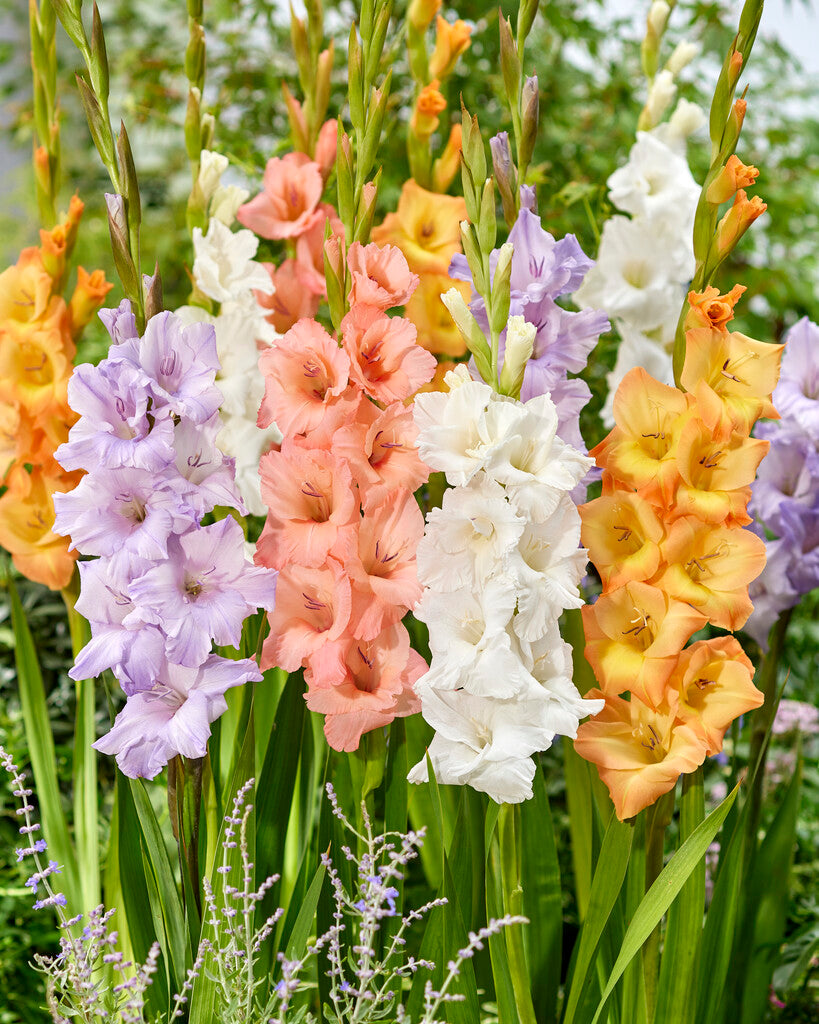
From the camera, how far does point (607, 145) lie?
3074mm

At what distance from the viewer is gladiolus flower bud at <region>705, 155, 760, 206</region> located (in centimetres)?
114

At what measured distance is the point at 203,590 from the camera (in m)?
1.13

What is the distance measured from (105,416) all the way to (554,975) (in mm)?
950

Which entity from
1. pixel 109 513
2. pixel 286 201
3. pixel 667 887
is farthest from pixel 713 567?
pixel 286 201

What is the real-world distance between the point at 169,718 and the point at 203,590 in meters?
0.16

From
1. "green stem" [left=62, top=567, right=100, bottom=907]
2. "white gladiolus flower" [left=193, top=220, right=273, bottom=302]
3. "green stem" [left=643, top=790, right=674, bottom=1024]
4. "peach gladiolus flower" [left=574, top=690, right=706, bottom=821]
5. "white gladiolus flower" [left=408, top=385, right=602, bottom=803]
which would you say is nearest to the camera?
"white gladiolus flower" [left=408, top=385, right=602, bottom=803]

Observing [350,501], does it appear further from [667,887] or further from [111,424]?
[667,887]

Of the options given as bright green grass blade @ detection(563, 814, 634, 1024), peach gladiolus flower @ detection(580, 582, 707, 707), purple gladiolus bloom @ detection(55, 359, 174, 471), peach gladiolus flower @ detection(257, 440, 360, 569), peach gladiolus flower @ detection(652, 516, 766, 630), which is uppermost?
purple gladiolus bloom @ detection(55, 359, 174, 471)

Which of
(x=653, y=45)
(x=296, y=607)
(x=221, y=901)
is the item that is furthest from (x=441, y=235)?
(x=221, y=901)

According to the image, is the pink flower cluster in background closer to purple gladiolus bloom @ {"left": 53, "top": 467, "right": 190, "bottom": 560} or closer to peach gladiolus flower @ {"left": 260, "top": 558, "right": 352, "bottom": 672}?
peach gladiolus flower @ {"left": 260, "top": 558, "right": 352, "bottom": 672}

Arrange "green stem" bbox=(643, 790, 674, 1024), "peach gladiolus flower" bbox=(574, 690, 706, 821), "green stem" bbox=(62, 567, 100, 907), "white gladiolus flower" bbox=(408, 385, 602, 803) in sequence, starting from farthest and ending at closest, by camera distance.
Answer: "green stem" bbox=(62, 567, 100, 907), "green stem" bbox=(643, 790, 674, 1024), "peach gladiolus flower" bbox=(574, 690, 706, 821), "white gladiolus flower" bbox=(408, 385, 602, 803)

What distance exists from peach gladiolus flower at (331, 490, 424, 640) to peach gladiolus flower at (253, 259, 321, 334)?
51 cm

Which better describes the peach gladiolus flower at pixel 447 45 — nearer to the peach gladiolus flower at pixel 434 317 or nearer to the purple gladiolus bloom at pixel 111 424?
the peach gladiolus flower at pixel 434 317

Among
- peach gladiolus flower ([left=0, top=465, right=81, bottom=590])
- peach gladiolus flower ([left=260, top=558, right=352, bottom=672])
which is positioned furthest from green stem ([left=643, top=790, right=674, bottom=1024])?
peach gladiolus flower ([left=0, top=465, right=81, bottom=590])
